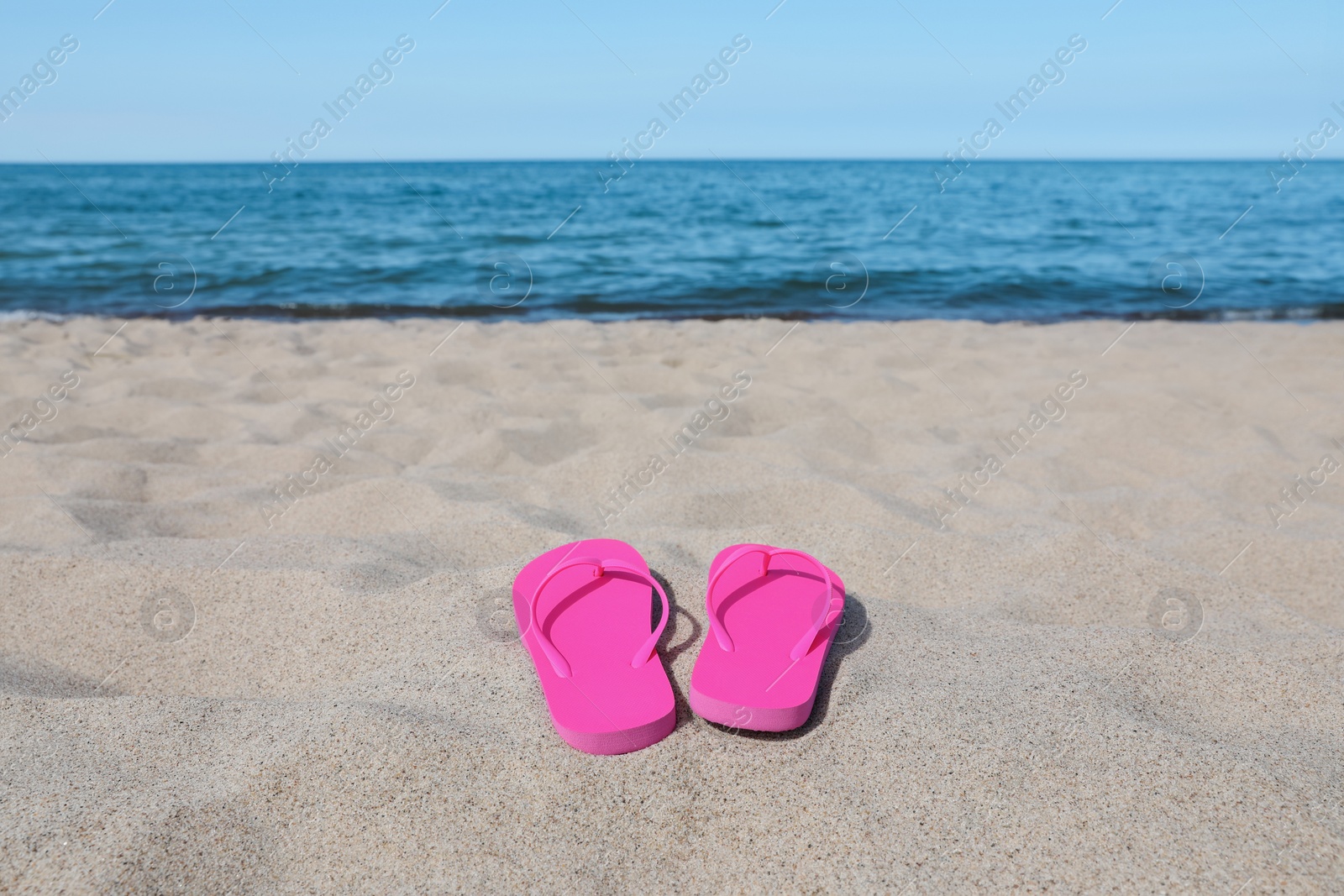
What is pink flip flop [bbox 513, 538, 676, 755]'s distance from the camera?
1442 millimetres

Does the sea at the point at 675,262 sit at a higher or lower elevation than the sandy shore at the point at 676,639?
lower

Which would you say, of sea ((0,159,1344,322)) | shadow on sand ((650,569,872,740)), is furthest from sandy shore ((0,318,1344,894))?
sea ((0,159,1344,322))

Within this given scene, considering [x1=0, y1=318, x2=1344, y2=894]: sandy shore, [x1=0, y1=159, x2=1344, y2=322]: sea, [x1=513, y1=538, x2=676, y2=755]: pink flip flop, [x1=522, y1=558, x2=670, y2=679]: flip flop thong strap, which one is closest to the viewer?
[x1=0, y1=318, x2=1344, y2=894]: sandy shore

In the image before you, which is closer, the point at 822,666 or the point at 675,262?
the point at 822,666

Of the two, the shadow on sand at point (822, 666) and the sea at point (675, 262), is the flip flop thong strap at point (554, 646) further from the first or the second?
the sea at point (675, 262)

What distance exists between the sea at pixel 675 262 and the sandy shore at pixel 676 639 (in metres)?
3.30

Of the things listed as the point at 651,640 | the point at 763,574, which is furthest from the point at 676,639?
the point at 763,574

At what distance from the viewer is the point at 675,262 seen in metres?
8.66

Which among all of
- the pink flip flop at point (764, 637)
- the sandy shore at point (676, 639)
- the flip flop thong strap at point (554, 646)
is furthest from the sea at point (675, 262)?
the flip flop thong strap at point (554, 646)

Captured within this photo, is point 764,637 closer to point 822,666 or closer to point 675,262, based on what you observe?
point 822,666

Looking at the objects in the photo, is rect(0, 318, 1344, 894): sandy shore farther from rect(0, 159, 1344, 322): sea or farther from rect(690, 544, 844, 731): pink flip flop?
rect(0, 159, 1344, 322): sea

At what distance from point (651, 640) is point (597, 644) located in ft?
0.46

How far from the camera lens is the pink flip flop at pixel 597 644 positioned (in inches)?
56.8

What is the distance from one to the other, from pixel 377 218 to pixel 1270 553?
13.2 metres
